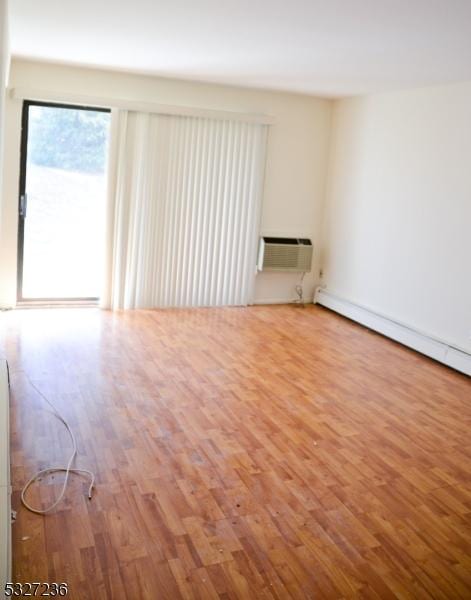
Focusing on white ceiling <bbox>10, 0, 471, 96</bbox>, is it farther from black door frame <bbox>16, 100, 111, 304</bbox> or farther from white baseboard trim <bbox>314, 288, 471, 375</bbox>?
white baseboard trim <bbox>314, 288, 471, 375</bbox>

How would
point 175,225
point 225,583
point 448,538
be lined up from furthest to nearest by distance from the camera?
point 175,225 → point 448,538 → point 225,583

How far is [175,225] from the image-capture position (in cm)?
653

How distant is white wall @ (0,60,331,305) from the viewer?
5785mm

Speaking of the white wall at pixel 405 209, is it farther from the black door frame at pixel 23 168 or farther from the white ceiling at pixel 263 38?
the black door frame at pixel 23 168

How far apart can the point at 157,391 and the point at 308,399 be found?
1.08 meters

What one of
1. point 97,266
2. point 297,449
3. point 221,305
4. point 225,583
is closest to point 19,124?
point 97,266

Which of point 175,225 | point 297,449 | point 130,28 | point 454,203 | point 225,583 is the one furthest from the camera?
point 175,225

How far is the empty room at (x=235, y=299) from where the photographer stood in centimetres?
260

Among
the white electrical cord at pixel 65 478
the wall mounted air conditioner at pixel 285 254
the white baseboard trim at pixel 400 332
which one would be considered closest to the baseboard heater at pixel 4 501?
the white electrical cord at pixel 65 478

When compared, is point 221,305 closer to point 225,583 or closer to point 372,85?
point 372,85

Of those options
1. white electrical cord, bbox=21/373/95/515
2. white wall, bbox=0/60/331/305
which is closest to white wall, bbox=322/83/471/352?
white wall, bbox=0/60/331/305

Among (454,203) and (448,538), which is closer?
(448,538)

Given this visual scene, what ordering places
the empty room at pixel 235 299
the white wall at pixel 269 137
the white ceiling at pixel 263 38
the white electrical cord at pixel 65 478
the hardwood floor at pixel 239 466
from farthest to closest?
the white wall at pixel 269 137, the white ceiling at pixel 263 38, the white electrical cord at pixel 65 478, the empty room at pixel 235 299, the hardwood floor at pixel 239 466

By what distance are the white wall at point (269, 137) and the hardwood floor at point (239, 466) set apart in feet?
5.29
